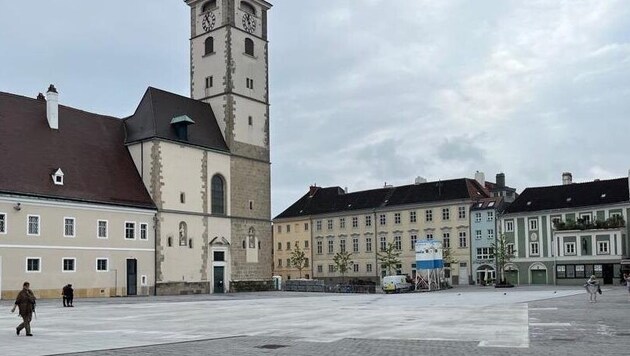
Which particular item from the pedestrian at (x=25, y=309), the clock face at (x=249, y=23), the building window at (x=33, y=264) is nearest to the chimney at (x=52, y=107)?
the building window at (x=33, y=264)

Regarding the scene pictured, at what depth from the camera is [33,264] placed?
46719 millimetres

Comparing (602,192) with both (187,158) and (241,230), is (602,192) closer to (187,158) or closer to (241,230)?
(241,230)

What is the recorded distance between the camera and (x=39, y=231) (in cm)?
4728

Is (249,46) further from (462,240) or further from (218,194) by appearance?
(462,240)

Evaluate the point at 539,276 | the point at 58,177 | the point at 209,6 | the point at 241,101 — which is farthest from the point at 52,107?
the point at 539,276

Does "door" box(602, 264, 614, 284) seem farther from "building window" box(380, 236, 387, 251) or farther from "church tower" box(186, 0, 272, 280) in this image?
"church tower" box(186, 0, 272, 280)

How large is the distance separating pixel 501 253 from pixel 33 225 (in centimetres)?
5448

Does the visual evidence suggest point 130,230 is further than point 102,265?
Yes

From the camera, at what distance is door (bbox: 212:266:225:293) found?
61844mm

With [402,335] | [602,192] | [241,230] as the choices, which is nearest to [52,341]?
[402,335]

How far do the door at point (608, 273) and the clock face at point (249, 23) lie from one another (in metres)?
44.4

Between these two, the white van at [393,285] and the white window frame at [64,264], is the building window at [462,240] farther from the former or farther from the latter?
the white window frame at [64,264]

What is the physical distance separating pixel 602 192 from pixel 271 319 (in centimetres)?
6274

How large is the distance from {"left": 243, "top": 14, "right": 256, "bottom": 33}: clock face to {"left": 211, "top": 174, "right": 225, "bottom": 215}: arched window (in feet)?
50.0
